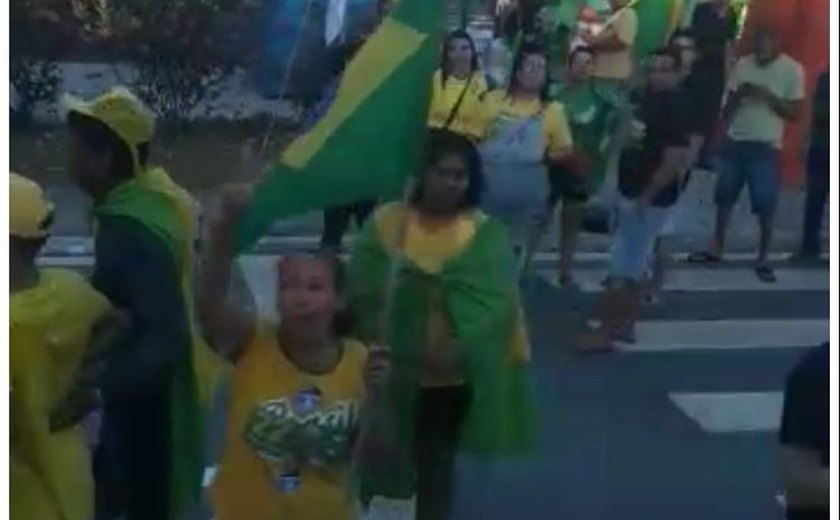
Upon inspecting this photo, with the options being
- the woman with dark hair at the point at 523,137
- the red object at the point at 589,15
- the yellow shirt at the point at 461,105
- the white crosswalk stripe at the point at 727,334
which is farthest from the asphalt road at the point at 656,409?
the red object at the point at 589,15

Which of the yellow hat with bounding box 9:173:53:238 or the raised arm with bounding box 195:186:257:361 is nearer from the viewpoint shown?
the yellow hat with bounding box 9:173:53:238

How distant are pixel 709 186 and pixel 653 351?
236 mm

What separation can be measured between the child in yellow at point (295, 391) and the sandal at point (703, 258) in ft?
1.45

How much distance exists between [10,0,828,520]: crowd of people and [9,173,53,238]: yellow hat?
7 centimetres

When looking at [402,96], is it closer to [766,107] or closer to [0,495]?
[766,107]

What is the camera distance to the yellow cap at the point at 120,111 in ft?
12.9

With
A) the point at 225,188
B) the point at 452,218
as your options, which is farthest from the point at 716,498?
the point at 225,188

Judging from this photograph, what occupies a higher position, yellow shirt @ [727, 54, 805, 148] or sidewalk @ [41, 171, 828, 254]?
yellow shirt @ [727, 54, 805, 148]

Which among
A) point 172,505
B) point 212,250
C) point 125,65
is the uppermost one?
point 125,65

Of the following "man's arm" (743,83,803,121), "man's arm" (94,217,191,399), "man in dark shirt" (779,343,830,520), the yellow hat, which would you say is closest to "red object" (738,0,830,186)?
"man's arm" (743,83,803,121)

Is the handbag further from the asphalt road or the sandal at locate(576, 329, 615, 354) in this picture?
the sandal at locate(576, 329, 615, 354)

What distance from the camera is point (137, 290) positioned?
3963 mm

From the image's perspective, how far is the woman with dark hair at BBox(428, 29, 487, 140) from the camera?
397cm

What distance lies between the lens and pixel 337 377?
13.2 feet
